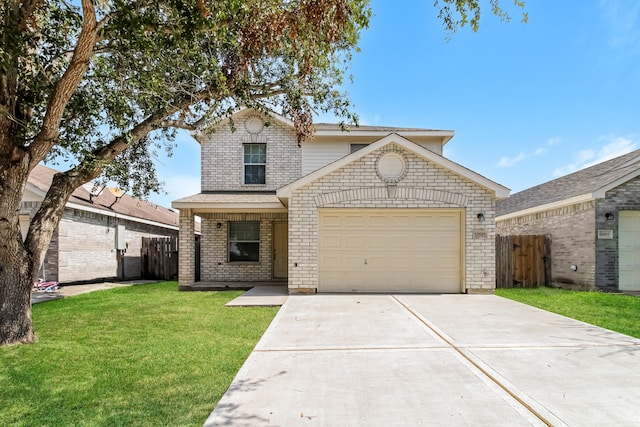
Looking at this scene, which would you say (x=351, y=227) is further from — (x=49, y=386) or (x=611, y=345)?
(x=49, y=386)

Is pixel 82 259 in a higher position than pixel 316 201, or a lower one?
lower

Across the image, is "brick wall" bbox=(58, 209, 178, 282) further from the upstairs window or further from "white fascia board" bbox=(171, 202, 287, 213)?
the upstairs window

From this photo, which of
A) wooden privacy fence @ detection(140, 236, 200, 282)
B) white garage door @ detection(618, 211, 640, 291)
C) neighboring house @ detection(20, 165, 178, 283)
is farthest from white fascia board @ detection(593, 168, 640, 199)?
wooden privacy fence @ detection(140, 236, 200, 282)

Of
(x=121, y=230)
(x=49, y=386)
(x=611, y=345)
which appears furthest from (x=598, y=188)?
(x=121, y=230)

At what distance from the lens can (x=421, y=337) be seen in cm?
545

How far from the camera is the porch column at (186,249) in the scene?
11625 millimetres

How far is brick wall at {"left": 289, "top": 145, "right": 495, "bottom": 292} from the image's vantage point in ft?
32.2

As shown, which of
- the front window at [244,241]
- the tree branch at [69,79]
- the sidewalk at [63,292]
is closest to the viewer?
the tree branch at [69,79]

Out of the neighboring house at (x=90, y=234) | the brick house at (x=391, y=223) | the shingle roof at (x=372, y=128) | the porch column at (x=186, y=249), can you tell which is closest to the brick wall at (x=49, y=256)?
the neighboring house at (x=90, y=234)

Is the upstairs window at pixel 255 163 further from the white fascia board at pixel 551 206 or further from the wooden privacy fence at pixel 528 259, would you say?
the white fascia board at pixel 551 206

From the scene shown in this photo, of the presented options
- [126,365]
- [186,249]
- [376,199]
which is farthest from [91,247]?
[376,199]

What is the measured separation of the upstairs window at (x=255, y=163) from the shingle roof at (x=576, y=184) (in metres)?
11.2

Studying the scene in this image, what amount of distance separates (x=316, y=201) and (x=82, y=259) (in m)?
10.00

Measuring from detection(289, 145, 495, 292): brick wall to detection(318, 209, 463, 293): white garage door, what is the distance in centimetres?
27
